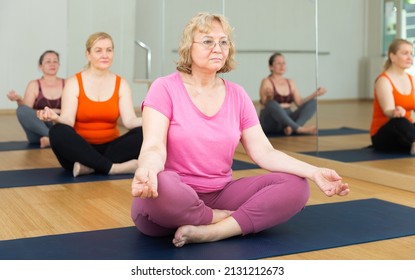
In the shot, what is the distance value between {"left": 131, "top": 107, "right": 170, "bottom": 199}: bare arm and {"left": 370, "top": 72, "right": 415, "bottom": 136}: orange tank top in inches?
80.5

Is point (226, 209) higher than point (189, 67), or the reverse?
point (189, 67)

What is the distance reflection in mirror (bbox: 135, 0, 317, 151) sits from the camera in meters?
4.61

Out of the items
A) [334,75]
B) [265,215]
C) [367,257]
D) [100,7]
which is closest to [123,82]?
[334,75]

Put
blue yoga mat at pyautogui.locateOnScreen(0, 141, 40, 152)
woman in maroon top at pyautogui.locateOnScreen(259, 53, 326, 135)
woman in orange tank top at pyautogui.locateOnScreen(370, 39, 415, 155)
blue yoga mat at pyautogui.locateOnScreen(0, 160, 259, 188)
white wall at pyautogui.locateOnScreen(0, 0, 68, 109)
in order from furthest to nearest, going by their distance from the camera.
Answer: white wall at pyautogui.locateOnScreen(0, 0, 68, 109) < blue yoga mat at pyautogui.locateOnScreen(0, 141, 40, 152) < woman in maroon top at pyautogui.locateOnScreen(259, 53, 326, 135) < woman in orange tank top at pyautogui.locateOnScreen(370, 39, 415, 155) < blue yoga mat at pyautogui.locateOnScreen(0, 160, 259, 188)

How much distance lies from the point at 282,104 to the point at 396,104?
1292mm

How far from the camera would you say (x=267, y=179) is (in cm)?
258

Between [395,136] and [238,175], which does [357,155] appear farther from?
[238,175]

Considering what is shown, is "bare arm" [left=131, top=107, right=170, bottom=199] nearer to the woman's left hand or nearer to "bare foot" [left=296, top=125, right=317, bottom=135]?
the woman's left hand

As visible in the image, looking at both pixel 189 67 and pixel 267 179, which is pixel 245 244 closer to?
pixel 267 179

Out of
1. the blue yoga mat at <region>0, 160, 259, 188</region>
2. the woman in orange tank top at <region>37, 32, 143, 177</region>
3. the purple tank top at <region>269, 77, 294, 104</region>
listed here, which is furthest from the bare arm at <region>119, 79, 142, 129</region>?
the purple tank top at <region>269, 77, 294, 104</region>

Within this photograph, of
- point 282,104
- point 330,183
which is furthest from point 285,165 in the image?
point 282,104

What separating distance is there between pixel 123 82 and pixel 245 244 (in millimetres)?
2106

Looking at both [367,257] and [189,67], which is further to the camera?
[189,67]

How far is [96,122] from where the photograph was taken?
14.0 ft
